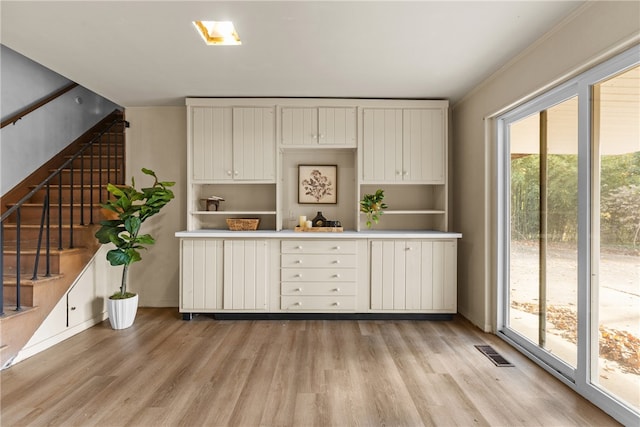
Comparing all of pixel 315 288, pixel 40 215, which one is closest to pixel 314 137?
pixel 315 288

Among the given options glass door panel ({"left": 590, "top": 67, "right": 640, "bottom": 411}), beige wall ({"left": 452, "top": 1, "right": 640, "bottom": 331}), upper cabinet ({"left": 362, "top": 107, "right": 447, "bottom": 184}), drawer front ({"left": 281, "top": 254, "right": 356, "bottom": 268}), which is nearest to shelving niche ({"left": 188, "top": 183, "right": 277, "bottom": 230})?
drawer front ({"left": 281, "top": 254, "right": 356, "bottom": 268})

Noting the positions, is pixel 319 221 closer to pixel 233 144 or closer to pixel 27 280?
pixel 233 144

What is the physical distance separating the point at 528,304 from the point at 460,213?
1.32 m

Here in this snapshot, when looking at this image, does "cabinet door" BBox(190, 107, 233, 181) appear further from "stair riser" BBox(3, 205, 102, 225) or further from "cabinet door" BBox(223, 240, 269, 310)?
"stair riser" BBox(3, 205, 102, 225)

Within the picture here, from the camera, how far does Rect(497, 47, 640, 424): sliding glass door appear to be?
1871 mm

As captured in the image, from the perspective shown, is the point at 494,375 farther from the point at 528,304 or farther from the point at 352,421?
the point at 352,421

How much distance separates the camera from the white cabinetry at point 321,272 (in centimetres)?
355

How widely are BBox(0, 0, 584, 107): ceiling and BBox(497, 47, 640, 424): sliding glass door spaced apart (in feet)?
2.01

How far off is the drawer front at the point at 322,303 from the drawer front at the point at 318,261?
0.35 meters

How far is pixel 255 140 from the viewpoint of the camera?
372 cm

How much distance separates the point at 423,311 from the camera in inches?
140

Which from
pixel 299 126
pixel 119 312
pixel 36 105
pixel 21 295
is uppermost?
pixel 36 105

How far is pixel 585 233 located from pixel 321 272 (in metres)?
2.30

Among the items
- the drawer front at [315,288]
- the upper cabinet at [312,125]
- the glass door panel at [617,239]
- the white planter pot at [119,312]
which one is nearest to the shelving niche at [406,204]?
the upper cabinet at [312,125]
